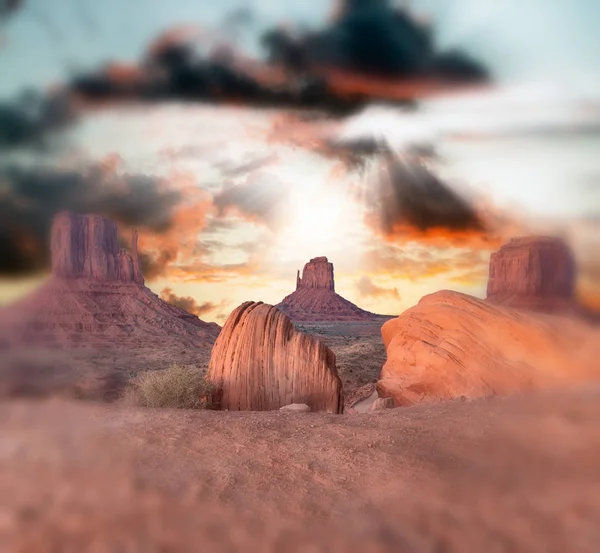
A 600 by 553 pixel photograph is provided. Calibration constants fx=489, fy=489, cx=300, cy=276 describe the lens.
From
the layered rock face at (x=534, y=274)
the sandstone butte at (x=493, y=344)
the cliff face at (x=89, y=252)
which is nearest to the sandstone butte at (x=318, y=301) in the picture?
the cliff face at (x=89, y=252)

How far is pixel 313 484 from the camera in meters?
6.25

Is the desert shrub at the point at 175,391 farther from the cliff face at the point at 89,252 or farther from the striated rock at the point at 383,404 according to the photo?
the cliff face at the point at 89,252

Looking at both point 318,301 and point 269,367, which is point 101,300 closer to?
point 318,301

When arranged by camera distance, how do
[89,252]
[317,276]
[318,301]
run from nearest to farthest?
1. [89,252]
2. [318,301]
3. [317,276]

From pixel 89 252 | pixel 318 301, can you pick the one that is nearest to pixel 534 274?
pixel 89 252

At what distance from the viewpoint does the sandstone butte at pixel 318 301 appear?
110 metres

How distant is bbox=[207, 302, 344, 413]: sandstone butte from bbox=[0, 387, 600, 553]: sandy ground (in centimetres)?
648

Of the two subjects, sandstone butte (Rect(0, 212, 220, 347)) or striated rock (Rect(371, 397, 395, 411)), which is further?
sandstone butte (Rect(0, 212, 220, 347))

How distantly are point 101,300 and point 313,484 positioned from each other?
7870 cm

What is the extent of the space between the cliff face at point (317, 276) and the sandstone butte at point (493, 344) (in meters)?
108

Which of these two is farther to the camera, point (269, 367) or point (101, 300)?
point (101, 300)

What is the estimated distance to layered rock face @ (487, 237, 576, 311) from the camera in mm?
14898

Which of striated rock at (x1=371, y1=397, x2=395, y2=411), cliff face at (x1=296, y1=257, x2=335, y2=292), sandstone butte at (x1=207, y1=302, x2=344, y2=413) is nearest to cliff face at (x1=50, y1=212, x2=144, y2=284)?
cliff face at (x1=296, y1=257, x2=335, y2=292)

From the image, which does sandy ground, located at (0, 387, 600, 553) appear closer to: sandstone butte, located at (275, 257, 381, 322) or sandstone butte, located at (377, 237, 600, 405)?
sandstone butte, located at (377, 237, 600, 405)
